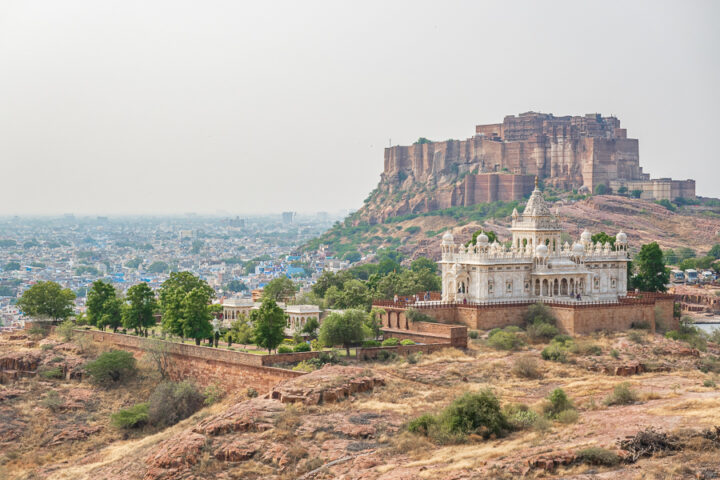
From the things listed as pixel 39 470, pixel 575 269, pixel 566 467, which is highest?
pixel 575 269

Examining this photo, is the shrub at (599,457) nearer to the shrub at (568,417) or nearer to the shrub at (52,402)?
the shrub at (568,417)

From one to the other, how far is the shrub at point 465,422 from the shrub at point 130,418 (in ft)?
41.4

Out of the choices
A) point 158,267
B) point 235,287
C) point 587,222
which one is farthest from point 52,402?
point 158,267

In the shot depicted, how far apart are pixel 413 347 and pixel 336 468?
45.4ft

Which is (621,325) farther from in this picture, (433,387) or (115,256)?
(115,256)

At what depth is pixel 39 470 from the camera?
109 ft

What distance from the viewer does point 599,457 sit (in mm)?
23266

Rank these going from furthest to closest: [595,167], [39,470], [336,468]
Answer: [595,167]
[39,470]
[336,468]

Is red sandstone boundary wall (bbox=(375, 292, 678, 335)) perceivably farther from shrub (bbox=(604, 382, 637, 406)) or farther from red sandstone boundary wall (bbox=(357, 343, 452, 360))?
shrub (bbox=(604, 382, 637, 406))

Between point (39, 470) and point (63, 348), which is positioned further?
point (63, 348)

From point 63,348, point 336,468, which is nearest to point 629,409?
point 336,468

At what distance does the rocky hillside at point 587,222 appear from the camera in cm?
9638

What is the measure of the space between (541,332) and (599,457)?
66.1ft

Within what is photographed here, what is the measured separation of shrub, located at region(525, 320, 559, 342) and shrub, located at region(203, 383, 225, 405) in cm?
1334
